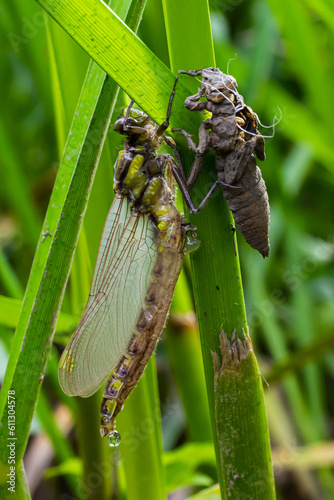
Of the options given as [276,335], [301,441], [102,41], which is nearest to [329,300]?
[276,335]

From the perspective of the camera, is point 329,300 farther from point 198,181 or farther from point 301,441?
point 198,181

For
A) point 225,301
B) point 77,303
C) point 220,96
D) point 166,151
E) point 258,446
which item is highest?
point 166,151

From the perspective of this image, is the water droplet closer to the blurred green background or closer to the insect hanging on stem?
the insect hanging on stem

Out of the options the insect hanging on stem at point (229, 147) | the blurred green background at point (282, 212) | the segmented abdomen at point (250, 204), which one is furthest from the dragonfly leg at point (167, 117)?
the blurred green background at point (282, 212)

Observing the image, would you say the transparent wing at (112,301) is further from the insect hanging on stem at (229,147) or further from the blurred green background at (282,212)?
the blurred green background at (282,212)

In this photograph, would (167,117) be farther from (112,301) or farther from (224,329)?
(112,301)

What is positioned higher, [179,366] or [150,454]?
[179,366]

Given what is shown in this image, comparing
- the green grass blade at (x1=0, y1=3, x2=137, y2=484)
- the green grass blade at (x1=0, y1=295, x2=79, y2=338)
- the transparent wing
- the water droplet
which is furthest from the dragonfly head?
the water droplet
